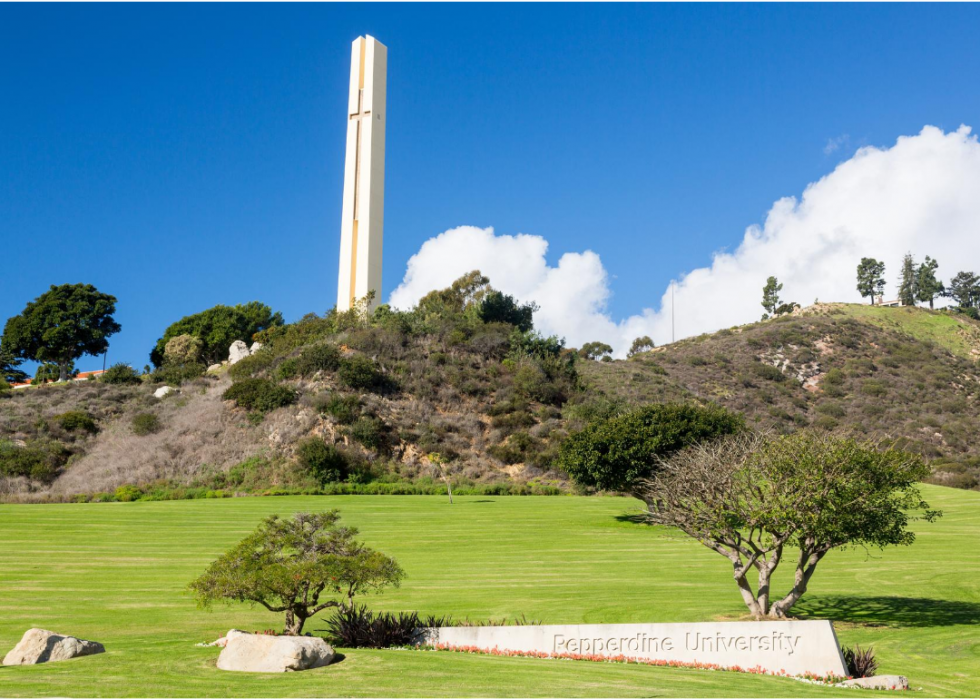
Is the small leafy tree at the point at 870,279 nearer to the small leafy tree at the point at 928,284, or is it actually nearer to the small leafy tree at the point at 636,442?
the small leafy tree at the point at 928,284

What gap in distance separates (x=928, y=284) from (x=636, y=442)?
358 ft

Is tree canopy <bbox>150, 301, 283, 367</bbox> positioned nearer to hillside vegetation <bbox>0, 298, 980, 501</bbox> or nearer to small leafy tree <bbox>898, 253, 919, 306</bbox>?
hillside vegetation <bbox>0, 298, 980, 501</bbox>

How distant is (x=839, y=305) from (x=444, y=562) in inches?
4320

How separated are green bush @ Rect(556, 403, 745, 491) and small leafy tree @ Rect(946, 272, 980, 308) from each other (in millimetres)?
111217

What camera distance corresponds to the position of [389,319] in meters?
68.4

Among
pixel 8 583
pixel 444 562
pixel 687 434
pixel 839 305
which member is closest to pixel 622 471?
pixel 687 434

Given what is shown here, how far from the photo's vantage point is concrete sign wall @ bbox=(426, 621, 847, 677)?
14.3 metres

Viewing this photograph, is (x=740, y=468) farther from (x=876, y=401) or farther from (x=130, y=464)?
(x=876, y=401)

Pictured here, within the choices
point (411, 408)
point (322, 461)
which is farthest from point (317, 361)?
point (322, 461)

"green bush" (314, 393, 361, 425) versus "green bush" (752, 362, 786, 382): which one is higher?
"green bush" (752, 362, 786, 382)

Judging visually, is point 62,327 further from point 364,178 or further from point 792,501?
point 792,501

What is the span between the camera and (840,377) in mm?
87938

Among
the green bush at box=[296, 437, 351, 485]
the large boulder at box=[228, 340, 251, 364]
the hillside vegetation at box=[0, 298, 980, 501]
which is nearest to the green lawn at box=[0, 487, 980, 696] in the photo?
the green bush at box=[296, 437, 351, 485]

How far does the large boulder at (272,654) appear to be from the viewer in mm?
13312
